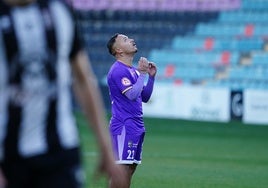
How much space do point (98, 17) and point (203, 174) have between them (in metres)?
21.0

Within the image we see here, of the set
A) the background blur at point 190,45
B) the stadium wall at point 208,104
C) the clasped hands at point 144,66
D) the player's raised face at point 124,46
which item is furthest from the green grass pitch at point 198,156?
Answer: the player's raised face at point 124,46

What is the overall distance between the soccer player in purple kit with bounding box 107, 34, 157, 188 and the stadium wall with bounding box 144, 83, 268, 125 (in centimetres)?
1553

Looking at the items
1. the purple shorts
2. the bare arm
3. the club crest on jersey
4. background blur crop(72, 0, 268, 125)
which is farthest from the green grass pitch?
the bare arm

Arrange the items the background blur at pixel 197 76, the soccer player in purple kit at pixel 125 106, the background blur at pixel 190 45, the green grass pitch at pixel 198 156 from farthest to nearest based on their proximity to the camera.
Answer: the background blur at pixel 190 45 < the background blur at pixel 197 76 < the green grass pitch at pixel 198 156 < the soccer player in purple kit at pixel 125 106

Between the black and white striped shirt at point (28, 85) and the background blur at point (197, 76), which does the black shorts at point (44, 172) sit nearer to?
the black and white striped shirt at point (28, 85)

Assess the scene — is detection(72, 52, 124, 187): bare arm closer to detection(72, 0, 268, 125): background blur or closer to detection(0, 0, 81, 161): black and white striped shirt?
detection(0, 0, 81, 161): black and white striped shirt

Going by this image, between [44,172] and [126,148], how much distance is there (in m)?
5.51

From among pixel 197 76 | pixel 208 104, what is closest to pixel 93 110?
pixel 208 104

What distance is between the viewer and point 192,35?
3341 cm

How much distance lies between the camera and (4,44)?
205 inches

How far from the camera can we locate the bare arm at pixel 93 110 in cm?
524

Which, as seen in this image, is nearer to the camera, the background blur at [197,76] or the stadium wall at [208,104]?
the background blur at [197,76]

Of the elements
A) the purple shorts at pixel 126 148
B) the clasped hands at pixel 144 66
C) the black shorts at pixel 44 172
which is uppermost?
the black shorts at pixel 44 172

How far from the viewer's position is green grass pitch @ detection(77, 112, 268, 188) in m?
14.4
